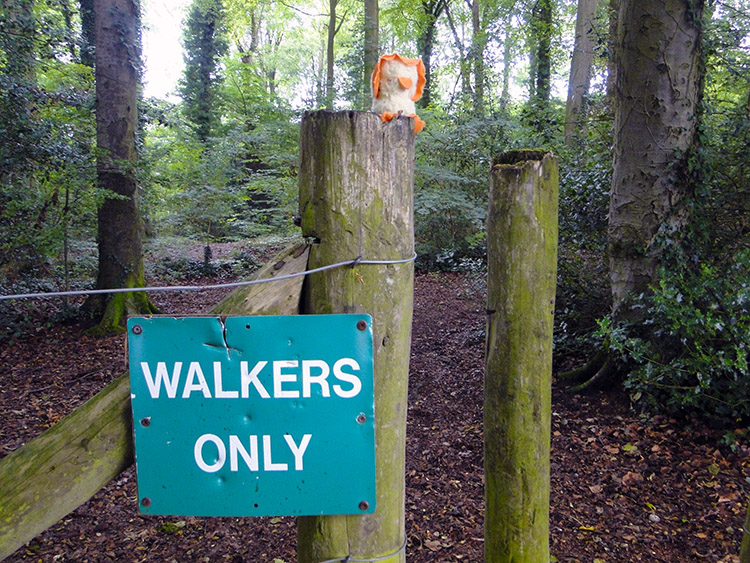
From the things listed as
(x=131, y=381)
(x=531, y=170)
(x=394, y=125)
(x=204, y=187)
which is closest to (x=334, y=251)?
(x=394, y=125)

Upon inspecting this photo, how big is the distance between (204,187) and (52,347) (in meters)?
6.13

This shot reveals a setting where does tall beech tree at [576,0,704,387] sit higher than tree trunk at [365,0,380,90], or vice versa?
tree trunk at [365,0,380,90]

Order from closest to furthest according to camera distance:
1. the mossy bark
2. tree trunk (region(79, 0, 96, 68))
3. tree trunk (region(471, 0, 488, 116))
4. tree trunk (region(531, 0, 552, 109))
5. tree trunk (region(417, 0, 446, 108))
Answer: the mossy bark < tree trunk (region(79, 0, 96, 68)) < tree trunk (region(471, 0, 488, 116)) < tree trunk (region(531, 0, 552, 109)) < tree trunk (region(417, 0, 446, 108))

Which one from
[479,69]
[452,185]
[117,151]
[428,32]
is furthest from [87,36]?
[428,32]

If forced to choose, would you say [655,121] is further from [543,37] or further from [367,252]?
[543,37]

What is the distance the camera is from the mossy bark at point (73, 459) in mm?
1086

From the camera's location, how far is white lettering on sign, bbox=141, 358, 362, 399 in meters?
1.19

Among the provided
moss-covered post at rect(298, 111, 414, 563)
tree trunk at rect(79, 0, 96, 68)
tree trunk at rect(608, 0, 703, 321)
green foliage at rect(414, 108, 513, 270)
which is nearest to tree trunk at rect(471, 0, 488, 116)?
green foliage at rect(414, 108, 513, 270)

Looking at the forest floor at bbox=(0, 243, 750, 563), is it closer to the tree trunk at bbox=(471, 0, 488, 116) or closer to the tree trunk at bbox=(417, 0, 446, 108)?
the tree trunk at bbox=(471, 0, 488, 116)

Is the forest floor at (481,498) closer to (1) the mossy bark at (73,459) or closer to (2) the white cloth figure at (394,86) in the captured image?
(1) the mossy bark at (73,459)

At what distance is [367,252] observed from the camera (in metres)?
1.26

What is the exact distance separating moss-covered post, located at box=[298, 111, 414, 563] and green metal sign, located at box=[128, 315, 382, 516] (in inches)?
3.1

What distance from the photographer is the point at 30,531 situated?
43.1 inches

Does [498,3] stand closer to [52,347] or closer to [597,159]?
[597,159]
